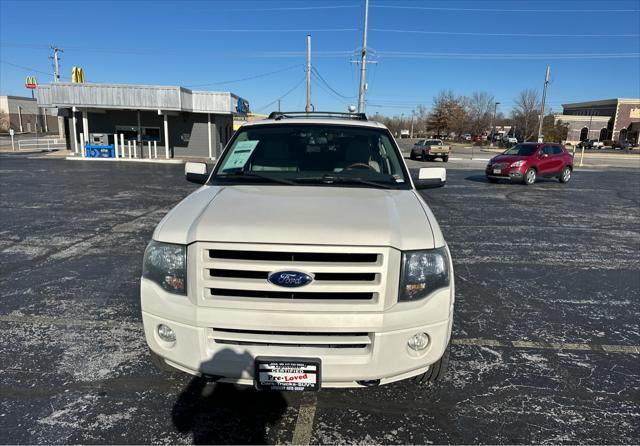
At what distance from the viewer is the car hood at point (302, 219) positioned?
2381 mm

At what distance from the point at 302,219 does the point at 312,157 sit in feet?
4.89

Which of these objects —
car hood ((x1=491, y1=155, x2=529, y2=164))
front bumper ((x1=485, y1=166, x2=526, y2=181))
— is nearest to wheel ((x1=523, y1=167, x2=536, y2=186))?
front bumper ((x1=485, y1=166, x2=526, y2=181))

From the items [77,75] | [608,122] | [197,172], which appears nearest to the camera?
[197,172]

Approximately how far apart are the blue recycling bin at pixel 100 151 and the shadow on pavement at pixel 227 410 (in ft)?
86.3

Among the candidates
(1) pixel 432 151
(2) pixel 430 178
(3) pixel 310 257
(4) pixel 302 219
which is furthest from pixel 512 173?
(3) pixel 310 257

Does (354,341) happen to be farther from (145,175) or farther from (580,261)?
(145,175)

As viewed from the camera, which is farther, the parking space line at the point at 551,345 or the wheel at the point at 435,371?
the parking space line at the point at 551,345

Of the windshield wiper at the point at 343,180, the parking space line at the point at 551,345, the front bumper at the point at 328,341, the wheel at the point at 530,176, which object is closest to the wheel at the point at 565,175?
the wheel at the point at 530,176

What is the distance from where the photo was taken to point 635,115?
3317 inches

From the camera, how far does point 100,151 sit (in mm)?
26156

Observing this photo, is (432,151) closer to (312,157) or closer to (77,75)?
(77,75)

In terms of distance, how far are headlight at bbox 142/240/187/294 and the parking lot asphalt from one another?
90cm

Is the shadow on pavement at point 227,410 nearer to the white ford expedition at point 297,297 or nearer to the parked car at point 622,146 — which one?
the white ford expedition at point 297,297

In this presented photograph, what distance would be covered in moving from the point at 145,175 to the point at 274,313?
17517 mm
